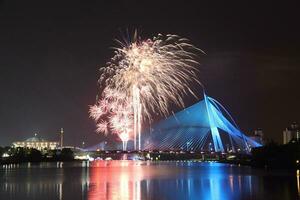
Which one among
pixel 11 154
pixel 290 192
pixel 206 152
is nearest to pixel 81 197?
pixel 290 192

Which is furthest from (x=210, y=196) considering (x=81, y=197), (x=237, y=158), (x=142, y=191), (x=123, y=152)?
(x=237, y=158)

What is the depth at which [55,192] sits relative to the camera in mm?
32094

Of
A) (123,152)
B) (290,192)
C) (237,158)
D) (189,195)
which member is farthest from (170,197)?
(237,158)

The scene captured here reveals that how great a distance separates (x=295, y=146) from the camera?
79.7 metres

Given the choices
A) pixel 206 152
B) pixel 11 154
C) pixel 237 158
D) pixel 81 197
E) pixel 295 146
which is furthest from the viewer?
pixel 11 154

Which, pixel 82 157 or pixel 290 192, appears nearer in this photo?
pixel 290 192

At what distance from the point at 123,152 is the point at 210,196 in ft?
221

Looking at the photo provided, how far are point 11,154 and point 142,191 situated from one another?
99.5 metres

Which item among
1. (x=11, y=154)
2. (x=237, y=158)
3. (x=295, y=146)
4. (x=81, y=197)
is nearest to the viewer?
(x=81, y=197)

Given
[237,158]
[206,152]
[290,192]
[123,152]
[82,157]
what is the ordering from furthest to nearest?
[82,157] < [237,158] < [206,152] < [123,152] < [290,192]

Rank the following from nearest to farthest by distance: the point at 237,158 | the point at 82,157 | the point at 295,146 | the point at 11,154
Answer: the point at 295,146 → the point at 237,158 → the point at 11,154 → the point at 82,157

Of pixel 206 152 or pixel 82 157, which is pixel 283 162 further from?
pixel 82 157

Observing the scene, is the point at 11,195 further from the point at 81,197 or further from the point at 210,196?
the point at 210,196

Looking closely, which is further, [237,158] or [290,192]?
[237,158]
